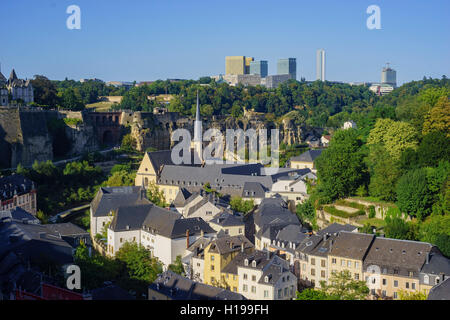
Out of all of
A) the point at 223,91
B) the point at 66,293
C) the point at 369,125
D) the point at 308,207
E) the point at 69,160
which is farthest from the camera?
the point at 223,91

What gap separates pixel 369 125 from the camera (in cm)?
4441

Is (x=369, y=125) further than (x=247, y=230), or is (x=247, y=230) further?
(x=369, y=125)

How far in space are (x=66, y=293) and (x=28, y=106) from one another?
122 ft

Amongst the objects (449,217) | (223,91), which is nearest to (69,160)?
(449,217)

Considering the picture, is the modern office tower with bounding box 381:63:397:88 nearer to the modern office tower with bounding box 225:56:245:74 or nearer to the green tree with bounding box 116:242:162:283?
the modern office tower with bounding box 225:56:245:74

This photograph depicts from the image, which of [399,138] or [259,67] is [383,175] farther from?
[259,67]

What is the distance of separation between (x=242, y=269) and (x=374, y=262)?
617 cm

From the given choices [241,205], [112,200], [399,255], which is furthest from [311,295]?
[112,200]

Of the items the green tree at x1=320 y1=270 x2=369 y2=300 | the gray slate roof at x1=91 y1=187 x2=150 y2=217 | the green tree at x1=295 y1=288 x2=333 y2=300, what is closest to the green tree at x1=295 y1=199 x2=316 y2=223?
the gray slate roof at x1=91 y1=187 x2=150 y2=217

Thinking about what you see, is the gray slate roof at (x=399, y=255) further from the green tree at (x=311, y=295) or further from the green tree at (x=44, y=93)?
the green tree at (x=44, y=93)
